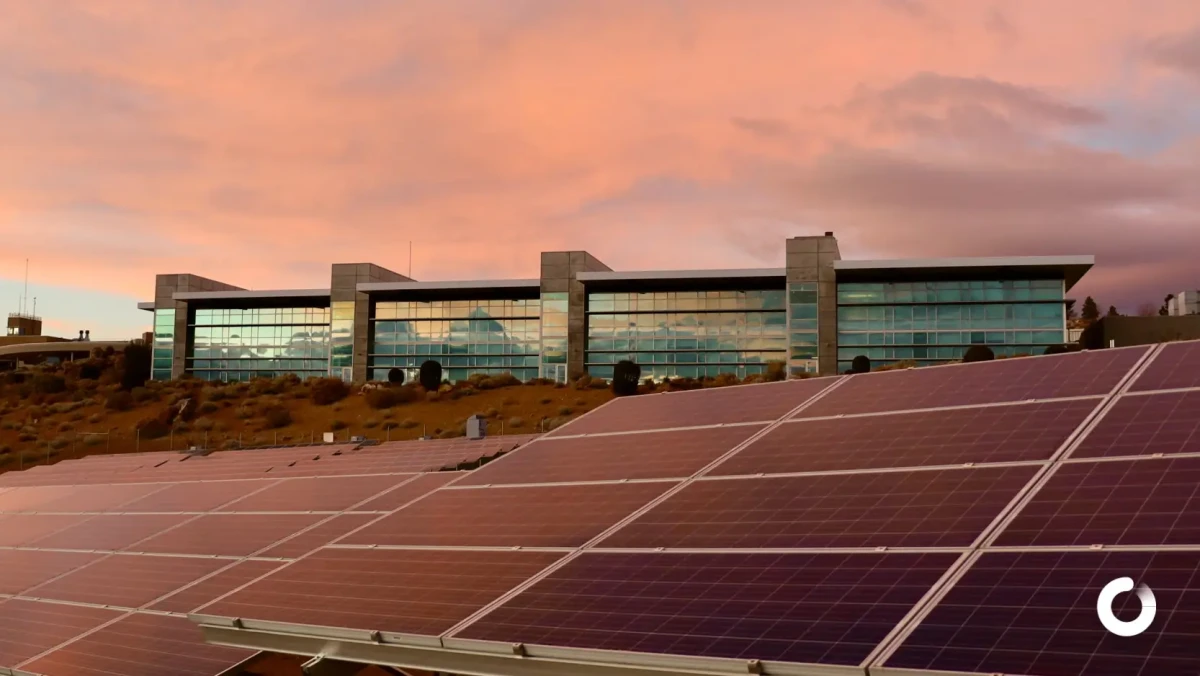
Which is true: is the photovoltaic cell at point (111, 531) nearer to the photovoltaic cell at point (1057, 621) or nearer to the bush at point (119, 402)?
the photovoltaic cell at point (1057, 621)

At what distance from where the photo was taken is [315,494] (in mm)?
29484

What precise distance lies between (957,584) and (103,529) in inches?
1156

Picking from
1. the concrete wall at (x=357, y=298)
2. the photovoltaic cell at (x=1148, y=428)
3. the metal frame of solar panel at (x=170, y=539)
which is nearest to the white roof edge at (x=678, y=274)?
the concrete wall at (x=357, y=298)

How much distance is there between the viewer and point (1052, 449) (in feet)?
49.9

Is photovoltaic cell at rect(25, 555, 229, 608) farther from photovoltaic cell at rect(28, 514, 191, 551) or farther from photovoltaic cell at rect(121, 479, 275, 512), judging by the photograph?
photovoltaic cell at rect(121, 479, 275, 512)

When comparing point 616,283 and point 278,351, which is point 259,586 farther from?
point 278,351

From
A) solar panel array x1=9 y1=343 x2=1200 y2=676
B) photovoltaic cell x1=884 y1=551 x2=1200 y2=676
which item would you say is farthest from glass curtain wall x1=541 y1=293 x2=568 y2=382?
photovoltaic cell x1=884 y1=551 x2=1200 y2=676

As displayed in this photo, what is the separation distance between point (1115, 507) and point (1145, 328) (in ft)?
270

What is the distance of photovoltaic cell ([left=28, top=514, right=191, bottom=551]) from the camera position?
30500mm

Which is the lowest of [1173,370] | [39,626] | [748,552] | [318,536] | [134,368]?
[39,626]

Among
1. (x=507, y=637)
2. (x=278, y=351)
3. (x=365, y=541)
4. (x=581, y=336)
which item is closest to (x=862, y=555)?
(x=507, y=637)

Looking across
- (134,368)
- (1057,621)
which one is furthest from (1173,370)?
(134,368)

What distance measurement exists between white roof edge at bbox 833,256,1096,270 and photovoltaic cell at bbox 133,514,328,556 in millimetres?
69482

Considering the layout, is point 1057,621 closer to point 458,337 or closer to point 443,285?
point 443,285
